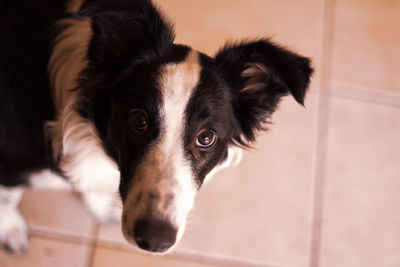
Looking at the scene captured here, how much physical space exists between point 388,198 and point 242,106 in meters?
1.30

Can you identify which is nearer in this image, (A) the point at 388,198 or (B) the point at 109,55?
(B) the point at 109,55

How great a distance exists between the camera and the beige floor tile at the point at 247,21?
2.31 metres

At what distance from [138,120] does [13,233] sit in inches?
40.9

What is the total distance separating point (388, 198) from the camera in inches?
85.4

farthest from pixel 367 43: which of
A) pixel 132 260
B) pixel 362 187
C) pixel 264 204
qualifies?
pixel 132 260

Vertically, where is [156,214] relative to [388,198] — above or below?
above

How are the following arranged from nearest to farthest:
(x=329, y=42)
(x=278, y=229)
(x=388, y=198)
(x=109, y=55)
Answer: (x=109, y=55) < (x=278, y=229) < (x=388, y=198) < (x=329, y=42)

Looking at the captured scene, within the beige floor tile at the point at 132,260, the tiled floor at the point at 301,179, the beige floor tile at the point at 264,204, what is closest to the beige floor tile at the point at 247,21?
the tiled floor at the point at 301,179

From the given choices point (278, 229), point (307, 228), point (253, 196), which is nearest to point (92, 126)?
point (253, 196)

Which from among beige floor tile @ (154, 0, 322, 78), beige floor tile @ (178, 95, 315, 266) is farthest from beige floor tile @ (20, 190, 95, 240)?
beige floor tile @ (154, 0, 322, 78)

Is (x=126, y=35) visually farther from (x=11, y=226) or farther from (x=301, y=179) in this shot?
(x=301, y=179)

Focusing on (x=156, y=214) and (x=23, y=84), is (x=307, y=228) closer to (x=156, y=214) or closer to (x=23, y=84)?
(x=156, y=214)

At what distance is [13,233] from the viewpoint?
1.81 meters

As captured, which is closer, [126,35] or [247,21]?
[126,35]
